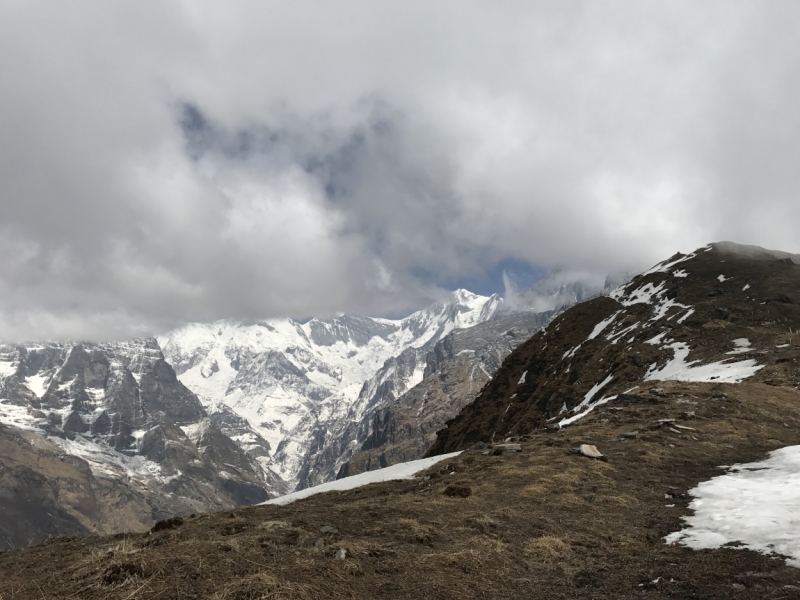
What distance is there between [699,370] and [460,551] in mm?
43650

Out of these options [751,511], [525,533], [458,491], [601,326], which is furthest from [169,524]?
[601,326]

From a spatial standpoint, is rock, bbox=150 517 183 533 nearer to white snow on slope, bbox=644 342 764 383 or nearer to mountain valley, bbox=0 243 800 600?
mountain valley, bbox=0 243 800 600

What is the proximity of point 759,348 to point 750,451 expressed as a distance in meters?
31.3

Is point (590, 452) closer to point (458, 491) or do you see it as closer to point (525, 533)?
point (458, 491)

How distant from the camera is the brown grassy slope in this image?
29.8ft

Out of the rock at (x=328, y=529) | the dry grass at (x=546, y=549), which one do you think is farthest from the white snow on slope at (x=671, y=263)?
the rock at (x=328, y=529)

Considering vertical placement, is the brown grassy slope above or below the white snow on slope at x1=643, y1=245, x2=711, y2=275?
below

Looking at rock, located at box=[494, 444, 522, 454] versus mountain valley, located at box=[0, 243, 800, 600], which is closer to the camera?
mountain valley, located at box=[0, 243, 800, 600]

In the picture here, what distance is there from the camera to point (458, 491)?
1720cm

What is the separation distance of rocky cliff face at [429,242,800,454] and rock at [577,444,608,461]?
1293 cm

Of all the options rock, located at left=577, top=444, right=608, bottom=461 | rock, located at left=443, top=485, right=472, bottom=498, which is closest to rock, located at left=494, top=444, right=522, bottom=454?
rock, located at left=577, top=444, right=608, bottom=461

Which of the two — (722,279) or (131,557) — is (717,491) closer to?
(131,557)

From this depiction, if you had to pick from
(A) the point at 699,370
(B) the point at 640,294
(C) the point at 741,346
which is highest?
(B) the point at 640,294

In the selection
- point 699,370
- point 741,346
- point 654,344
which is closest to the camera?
point 699,370
